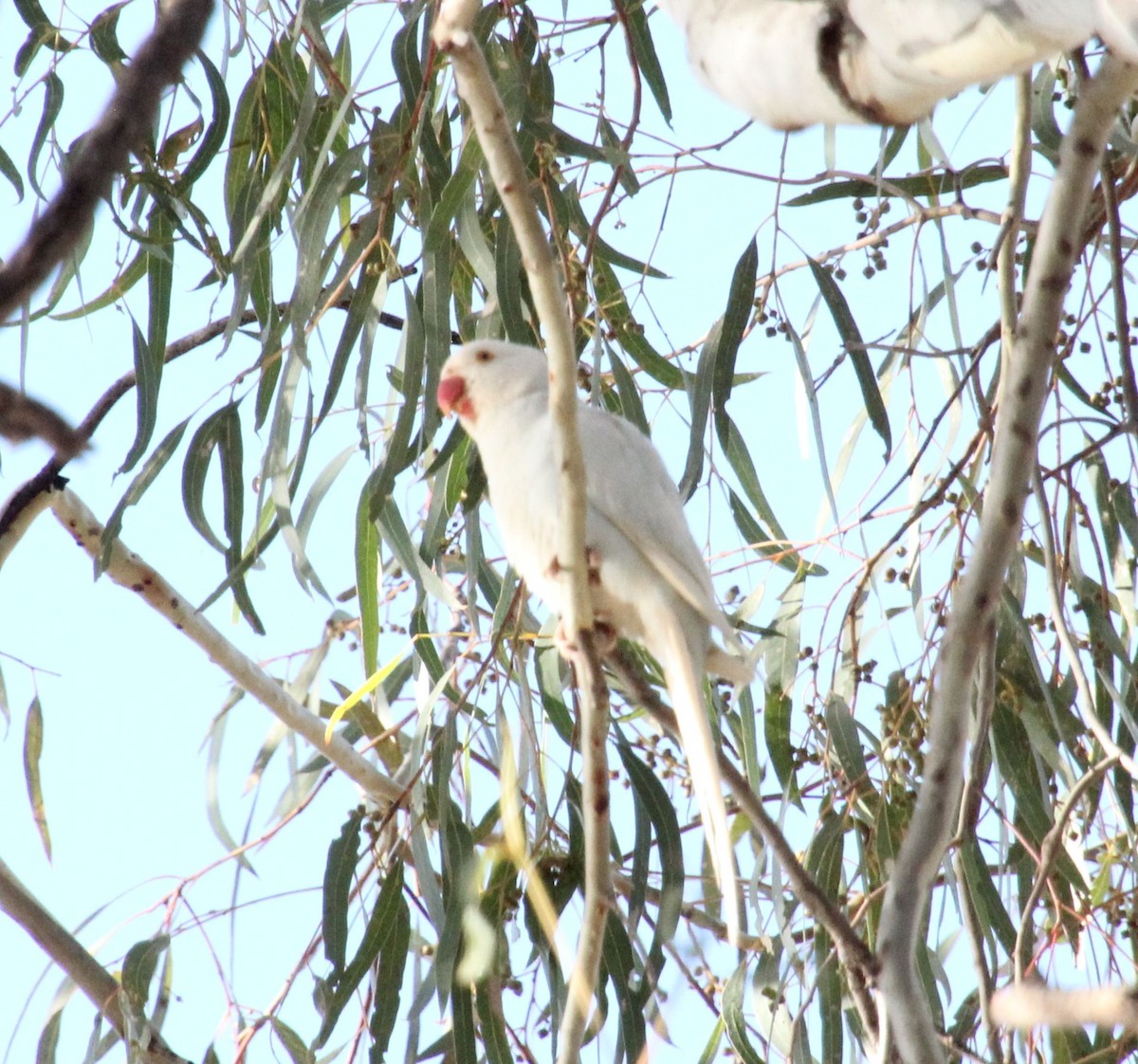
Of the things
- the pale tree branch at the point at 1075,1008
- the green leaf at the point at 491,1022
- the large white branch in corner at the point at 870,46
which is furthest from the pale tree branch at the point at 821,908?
the green leaf at the point at 491,1022

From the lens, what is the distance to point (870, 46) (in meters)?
0.86

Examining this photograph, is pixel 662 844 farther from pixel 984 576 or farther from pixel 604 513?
pixel 984 576

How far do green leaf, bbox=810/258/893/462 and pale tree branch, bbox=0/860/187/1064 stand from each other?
1476mm

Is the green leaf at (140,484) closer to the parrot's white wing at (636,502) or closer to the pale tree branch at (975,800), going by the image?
the parrot's white wing at (636,502)

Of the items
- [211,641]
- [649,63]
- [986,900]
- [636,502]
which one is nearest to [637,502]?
[636,502]

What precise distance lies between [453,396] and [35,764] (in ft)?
3.41

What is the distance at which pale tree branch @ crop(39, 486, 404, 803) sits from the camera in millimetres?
2514

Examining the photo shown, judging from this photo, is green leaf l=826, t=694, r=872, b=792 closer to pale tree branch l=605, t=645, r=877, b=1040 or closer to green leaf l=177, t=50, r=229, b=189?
pale tree branch l=605, t=645, r=877, b=1040

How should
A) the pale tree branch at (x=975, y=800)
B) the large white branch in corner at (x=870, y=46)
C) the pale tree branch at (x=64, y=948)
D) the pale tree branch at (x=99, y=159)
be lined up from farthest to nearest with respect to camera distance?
1. the pale tree branch at (x=64, y=948)
2. the pale tree branch at (x=975, y=800)
3. the large white branch in corner at (x=870, y=46)
4. the pale tree branch at (x=99, y=159)

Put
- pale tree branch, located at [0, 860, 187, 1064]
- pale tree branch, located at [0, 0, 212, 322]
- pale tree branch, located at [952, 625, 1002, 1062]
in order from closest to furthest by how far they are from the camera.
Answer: pale tree branch, located at [0, 0, 212, 322] < pale tree branch, located at [952, 625, 1002, 1062] < pale tree branch, located at [0, 860, 187, 1064]

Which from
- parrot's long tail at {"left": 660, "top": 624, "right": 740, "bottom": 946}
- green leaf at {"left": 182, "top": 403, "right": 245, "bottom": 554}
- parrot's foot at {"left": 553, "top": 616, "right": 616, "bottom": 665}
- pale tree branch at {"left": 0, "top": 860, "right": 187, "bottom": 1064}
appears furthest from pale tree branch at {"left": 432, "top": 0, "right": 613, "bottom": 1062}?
pale tree branch at {"left": 0, "top": 860, "right": 187, "bottom": 1064}

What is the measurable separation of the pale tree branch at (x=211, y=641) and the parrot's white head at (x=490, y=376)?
62 centimetres

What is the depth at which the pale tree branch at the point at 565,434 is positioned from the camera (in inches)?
44.5

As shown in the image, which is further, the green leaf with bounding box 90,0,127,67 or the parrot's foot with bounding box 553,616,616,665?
the green leaf with bounding box 90,0,127,67
